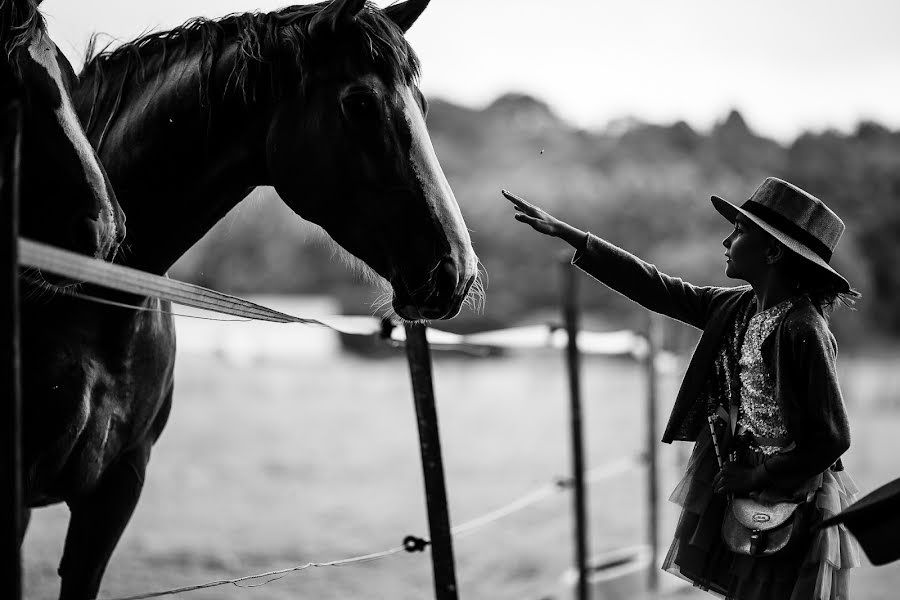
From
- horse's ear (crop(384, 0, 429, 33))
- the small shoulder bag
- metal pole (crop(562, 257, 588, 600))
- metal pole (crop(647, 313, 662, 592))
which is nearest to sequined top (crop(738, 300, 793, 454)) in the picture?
the small shoulder bag

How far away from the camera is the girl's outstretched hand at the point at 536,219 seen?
185 cm

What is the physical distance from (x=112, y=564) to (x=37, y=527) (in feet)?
3.70

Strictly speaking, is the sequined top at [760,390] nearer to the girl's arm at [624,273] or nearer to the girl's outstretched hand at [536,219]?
the girl's arm at [624,273]

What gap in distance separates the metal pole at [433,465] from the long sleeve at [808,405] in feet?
2.98

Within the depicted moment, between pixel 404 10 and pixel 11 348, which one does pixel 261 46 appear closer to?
pixel 404 10

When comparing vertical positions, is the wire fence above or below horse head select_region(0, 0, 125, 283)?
below

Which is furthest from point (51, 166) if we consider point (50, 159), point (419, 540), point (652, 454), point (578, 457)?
point (652, 454)

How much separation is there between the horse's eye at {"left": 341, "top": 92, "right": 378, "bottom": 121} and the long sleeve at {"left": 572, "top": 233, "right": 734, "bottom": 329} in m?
0.53

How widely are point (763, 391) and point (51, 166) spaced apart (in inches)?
55.8

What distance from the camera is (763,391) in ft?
5.91

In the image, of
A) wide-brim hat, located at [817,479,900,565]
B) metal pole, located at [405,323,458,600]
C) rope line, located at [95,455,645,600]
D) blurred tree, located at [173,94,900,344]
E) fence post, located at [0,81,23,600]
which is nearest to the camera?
fence post, located at [0,81,23,600]

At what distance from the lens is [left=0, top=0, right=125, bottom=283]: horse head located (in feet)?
4.84

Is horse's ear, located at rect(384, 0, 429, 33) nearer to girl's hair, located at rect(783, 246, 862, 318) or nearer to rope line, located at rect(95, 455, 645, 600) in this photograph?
girl's hair, located at rect(783, 246, 862, 318)

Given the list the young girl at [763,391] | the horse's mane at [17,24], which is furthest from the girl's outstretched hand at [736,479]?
the horse's mane at [17,24]
